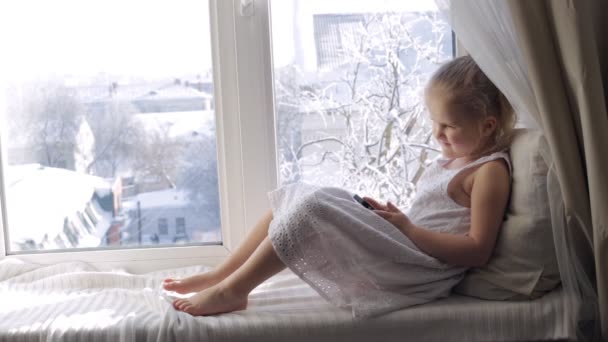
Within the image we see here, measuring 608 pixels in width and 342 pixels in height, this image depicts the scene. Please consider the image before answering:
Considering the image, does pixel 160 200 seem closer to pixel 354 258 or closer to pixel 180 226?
pixel 180 226

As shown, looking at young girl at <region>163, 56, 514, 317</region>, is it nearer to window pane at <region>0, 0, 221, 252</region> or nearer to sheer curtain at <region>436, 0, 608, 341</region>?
sheer curtain at <region>436, 0, 608, 341</region>

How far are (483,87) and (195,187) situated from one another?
84 centimetres

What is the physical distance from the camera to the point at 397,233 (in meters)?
1.48

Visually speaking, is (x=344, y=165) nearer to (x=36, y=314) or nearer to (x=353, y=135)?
(x=353, y=135)

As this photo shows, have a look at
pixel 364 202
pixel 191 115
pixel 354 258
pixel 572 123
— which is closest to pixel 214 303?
pixel 354 258

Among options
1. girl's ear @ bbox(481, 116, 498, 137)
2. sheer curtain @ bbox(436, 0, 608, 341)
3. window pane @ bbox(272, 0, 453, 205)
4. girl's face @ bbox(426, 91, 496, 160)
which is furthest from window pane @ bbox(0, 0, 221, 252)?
sheer curtain @ bbox(436, 0, 608, 341)

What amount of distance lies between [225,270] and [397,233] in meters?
0.43

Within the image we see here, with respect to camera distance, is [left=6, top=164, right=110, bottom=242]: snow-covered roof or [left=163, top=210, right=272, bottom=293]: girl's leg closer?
[left=163, top=210, right=272, bottom=293]: girl's leg

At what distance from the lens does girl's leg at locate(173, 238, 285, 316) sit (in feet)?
4.65

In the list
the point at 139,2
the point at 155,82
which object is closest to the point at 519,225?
the point at 155,82

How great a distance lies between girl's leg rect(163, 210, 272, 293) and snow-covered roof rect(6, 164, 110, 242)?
464 mm

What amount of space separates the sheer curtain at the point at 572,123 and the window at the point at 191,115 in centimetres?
43

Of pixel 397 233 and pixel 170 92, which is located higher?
pixel 170 92

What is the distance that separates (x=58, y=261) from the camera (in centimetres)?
191
